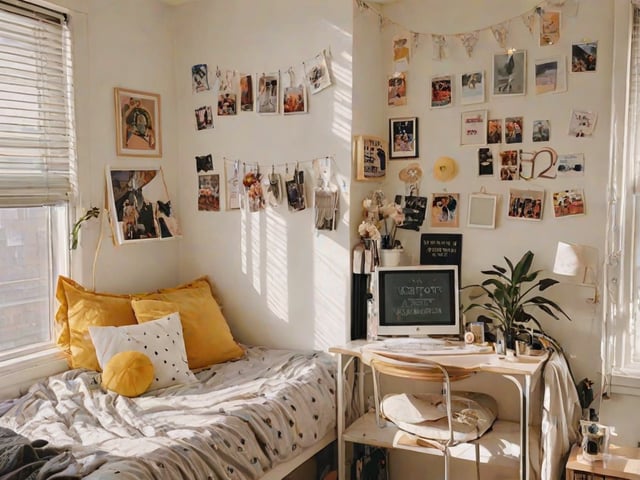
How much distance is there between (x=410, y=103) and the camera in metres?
3.24

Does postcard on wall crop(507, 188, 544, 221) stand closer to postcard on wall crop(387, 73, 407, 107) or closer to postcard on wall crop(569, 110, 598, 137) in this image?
postcard on wall crop(569, 110, 598, 137)

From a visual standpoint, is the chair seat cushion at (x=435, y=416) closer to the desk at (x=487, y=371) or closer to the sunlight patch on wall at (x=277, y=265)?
the desk at (x=487, y=371)

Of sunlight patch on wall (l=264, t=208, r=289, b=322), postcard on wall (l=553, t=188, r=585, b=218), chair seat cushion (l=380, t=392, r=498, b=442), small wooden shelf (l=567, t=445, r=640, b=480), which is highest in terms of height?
postcard on wall (l=553, t=188, r=585, b=218)

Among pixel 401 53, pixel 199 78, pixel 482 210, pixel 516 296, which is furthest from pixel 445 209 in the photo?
pixel 199 78

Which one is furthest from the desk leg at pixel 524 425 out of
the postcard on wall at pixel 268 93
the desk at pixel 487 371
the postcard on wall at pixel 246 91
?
the postcard on wall at pixel 246 91

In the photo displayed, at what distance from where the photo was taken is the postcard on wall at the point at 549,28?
9.46ft

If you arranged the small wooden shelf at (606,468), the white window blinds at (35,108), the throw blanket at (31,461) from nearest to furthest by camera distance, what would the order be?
1. the throw blanket at (31,461)
2. the small wooden shelf at (606,468)
3. the white window blinds at (35,108)

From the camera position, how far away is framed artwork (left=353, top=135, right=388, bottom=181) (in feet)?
10.1

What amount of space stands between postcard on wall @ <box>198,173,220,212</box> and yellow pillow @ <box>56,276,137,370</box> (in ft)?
2.65

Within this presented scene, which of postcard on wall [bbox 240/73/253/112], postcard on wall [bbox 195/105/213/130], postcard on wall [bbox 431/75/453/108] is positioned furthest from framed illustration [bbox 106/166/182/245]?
postcard on wall [bbox 431/75/453/108]

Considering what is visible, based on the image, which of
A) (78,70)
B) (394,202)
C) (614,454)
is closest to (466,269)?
(394,202)

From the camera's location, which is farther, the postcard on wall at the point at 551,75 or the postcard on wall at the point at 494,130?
the postcard on wall at the point at 494,130

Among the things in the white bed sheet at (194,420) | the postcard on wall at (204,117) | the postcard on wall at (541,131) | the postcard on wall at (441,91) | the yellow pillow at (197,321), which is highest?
the postcard on wall at (441,91)

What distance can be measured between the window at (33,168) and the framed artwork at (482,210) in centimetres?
192
